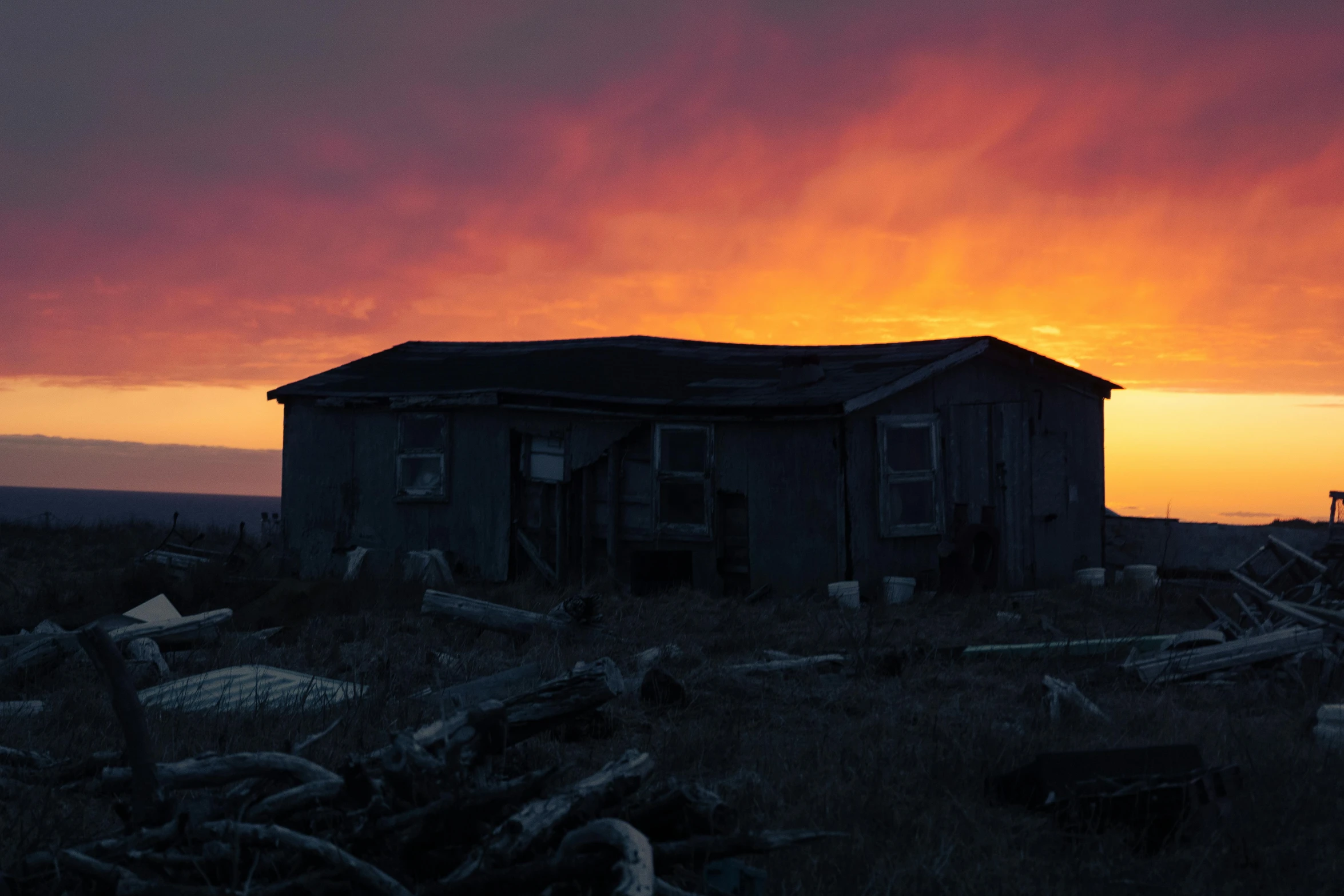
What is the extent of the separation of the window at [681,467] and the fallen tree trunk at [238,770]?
1136 cm

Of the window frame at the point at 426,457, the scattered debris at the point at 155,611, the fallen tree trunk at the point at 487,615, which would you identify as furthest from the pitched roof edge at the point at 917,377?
the scattered debris at the point at 155,611

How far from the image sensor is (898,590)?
14.5 meters

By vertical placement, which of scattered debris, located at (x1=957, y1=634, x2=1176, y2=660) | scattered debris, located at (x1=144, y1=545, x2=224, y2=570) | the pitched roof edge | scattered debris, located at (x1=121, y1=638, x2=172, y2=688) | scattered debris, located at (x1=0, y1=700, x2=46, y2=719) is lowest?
scattered debris, located at (x1=0, y1=700, x2=46, y2=719)

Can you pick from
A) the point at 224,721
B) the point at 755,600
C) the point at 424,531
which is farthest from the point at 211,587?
the point at 224,721

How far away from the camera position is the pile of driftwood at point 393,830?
3516 millimetres

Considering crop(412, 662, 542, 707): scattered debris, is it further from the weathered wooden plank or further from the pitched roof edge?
the pitched roof edge

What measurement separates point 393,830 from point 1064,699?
198 inches

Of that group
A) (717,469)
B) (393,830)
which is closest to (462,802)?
(393,830)

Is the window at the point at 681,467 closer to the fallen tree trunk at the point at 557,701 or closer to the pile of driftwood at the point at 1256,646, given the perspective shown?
the pile of driftwood at the point at 1256,646

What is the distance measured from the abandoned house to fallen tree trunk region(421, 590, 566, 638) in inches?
160

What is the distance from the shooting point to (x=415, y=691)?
8.26 metres

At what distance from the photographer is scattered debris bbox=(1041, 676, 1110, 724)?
714 centimetres

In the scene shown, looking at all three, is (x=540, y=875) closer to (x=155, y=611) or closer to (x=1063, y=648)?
(x=1063, y=648)

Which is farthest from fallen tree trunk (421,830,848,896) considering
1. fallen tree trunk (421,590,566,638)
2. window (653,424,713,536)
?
window (653,424,713,536)
